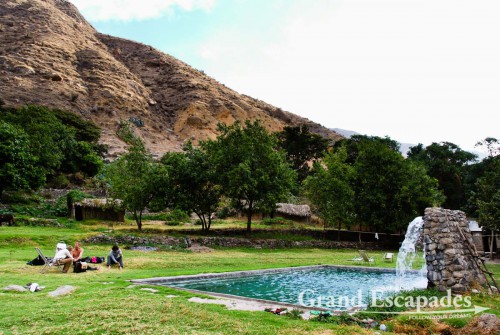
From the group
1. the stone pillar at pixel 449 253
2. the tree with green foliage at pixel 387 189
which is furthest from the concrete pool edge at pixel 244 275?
the tree with green foliage at pixel 387 189

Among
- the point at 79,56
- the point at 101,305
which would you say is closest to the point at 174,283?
the point at 101,305

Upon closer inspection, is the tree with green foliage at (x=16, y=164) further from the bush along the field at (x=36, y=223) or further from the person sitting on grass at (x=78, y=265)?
the person sitting on grass at (x=78, y=265)

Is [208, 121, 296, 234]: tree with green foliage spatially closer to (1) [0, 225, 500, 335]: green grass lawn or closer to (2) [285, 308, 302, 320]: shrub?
(1) [0, 225, 500, 335]: green grass lawn

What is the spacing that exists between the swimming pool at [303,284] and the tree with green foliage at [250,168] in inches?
508

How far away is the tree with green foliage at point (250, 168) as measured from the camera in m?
33.9

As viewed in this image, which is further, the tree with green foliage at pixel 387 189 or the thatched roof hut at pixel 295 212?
the thatched roof hut at pixel 295 212

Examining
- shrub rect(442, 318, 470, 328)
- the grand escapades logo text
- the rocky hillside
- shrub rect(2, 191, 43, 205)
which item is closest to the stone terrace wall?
the grand escapades logo text

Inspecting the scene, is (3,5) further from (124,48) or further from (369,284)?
(369,284)

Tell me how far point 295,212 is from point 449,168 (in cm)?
3416

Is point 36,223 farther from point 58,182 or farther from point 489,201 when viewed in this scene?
point 489,201

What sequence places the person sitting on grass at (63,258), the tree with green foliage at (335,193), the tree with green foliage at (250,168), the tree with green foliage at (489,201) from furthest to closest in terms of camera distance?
the tree with green foliage at (335,193) < the tree with green foliage at (250,168) < the tree with green foliage at (489,201) < the person sitting on grass at (63,258)

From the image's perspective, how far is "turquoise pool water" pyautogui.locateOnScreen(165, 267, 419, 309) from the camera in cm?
1419

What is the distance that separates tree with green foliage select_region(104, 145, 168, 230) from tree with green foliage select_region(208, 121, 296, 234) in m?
4.95

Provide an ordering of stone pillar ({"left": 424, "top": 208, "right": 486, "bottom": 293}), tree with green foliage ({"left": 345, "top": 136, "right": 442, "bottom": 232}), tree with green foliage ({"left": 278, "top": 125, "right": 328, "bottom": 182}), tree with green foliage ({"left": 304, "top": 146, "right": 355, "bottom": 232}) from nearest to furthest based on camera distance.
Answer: stone pillar ({"left": 424, "top": 208, "right": 486, "bottom": 293}) → tree with green foliage ({"left": 345, "top": 136, "right": 442, "bottom": 232}) → tree with green foliage ({"left": 304, "top": 146, "right": 355, "bottom": 232}) → tree with green foliage ({"left": 278, "top": 125, "right": 328, "bottom": 182})
